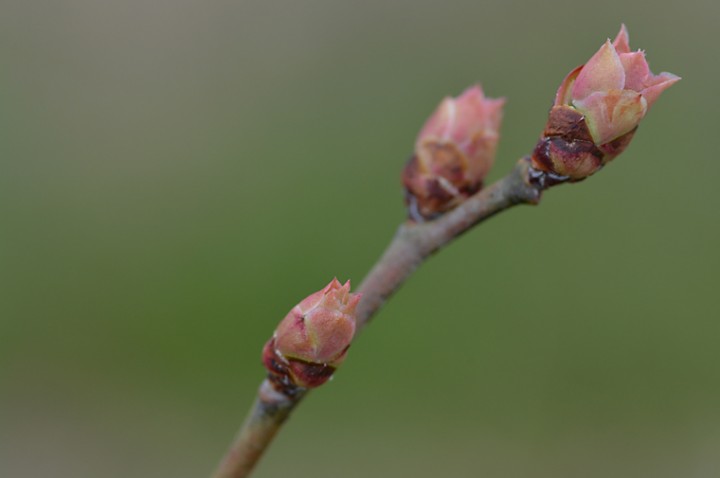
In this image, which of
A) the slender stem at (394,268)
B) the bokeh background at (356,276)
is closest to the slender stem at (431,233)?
the slender stem at (394,268)

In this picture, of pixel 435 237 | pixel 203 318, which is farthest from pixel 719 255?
pixel 435 237

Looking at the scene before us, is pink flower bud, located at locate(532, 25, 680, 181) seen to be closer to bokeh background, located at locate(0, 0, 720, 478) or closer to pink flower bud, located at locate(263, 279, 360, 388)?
pink flower bud, located at locate(263, 279, 360, 388)

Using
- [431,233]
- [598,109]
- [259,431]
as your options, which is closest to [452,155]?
[431,233]

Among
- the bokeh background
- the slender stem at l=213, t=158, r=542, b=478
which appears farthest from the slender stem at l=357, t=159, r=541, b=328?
the bokeh background

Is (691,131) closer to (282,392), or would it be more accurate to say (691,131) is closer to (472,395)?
(472,395)

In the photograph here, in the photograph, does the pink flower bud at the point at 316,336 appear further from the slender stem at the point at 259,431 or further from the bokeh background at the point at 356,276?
the bokeh background at the point at 356,276

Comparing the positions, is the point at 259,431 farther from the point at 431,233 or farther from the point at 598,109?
the point at 598,109
